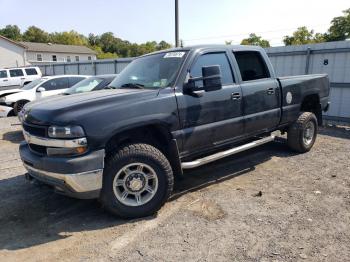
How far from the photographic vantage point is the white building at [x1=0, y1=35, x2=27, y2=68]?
159 feet

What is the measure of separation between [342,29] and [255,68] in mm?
57209

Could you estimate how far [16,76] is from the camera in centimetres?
2328

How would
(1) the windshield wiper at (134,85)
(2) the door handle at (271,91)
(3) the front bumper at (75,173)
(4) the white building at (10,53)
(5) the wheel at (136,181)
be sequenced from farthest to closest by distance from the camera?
(4) the white building at (10,53)
(2) the door handle at (271,91)
(1) the windshield wiper at (134,85)
(5) the wheel at (136,181)
(3) the front bumper at (75,173)

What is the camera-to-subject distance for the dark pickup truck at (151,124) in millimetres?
3713

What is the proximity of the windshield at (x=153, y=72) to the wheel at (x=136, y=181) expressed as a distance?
37.8 inches

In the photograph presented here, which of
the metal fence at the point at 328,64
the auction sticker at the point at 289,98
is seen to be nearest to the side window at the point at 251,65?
the auction sticker at the point at 289,98

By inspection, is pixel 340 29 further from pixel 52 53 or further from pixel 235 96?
pixel 235 96

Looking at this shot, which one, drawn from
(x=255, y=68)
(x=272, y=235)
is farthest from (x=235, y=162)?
(x=272, y=235)

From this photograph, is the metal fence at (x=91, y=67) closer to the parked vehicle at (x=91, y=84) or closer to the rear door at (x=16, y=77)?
the rear door at (x=16, y=77)

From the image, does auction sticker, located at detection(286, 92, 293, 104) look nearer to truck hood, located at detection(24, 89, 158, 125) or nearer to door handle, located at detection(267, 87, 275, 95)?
door handle, located at detection(267, 87, 275, 95)

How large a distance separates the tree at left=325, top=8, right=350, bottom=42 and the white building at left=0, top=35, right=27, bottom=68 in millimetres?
48048

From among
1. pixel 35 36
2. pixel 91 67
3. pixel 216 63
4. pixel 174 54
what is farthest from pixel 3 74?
pixel 35 36

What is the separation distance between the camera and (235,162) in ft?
20.6

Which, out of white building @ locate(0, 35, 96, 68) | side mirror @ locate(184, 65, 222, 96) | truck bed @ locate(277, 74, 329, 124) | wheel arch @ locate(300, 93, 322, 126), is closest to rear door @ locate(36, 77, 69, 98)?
wheel arch @ locate(300, 93, 322, 126)
